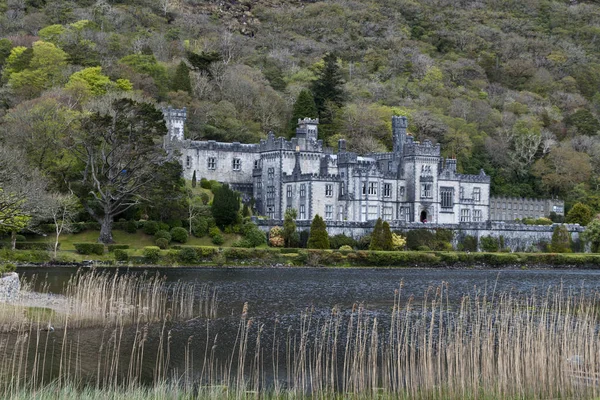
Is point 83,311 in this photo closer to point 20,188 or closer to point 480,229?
point 20,188

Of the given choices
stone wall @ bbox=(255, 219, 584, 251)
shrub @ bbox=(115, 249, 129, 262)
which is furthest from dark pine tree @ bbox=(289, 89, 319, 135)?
shrub @ bbox=(115, 249, 129, 262)

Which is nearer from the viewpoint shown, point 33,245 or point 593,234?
point 33,245

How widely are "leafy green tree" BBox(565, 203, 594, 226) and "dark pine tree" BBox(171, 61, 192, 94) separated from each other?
46.2 m

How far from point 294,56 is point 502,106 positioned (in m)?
34.8

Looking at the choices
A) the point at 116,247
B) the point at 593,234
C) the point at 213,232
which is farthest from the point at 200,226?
the point at 593,234

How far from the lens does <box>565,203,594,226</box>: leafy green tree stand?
98.9m

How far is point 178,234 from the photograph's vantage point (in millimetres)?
75562

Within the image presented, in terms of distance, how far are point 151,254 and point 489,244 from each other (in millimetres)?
34852

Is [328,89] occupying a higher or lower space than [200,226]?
higher

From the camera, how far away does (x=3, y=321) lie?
32875 millimetres

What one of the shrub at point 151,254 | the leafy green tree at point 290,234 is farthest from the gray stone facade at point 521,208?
the shrub at point 151,254

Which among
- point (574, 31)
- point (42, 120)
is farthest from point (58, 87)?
point (574, 31)

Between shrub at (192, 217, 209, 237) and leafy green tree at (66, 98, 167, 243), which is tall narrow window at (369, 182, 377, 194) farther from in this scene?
leafy green tree at (66, 98, 167, 243)

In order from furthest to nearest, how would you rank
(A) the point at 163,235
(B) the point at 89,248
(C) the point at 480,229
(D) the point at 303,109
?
(D) the point at 303,109, (C) the point at 480,229, (A) the point at 163,235, (B) the point at 89,248
